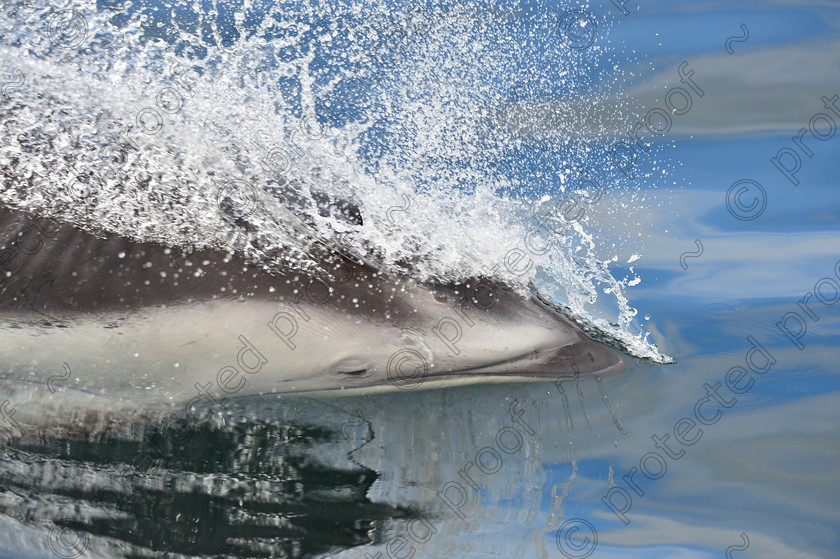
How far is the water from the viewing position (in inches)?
138

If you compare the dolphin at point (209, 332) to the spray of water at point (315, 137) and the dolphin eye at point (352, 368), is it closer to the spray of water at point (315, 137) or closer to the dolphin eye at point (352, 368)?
the dolphin eye at point (352, 368)

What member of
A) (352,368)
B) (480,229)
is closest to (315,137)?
(480,229)

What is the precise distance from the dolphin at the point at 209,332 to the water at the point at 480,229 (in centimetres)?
11

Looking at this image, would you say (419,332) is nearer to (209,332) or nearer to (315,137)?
(209,332)

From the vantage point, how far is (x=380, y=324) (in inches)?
140

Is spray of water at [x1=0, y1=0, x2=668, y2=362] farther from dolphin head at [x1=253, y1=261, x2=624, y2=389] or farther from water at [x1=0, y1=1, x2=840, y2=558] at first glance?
dolphin head at [x1=253, y1=261, x2=624, y2=389]

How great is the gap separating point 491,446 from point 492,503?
0.30 meters

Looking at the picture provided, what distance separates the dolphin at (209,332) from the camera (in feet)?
11.0

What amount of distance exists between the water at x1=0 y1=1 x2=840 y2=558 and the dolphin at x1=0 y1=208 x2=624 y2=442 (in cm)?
11

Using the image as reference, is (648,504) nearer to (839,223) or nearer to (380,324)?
(380,324)

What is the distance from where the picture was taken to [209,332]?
3453 millimetres

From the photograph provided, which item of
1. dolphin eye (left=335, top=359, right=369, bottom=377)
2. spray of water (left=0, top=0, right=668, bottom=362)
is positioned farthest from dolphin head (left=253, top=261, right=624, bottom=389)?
spray of water (left=0, top=0, right=668, bottom=362)

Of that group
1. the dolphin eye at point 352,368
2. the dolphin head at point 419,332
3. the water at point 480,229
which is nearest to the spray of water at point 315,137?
the water at point 480,229

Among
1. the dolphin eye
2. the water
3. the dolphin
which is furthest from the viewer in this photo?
the dolphin eye
